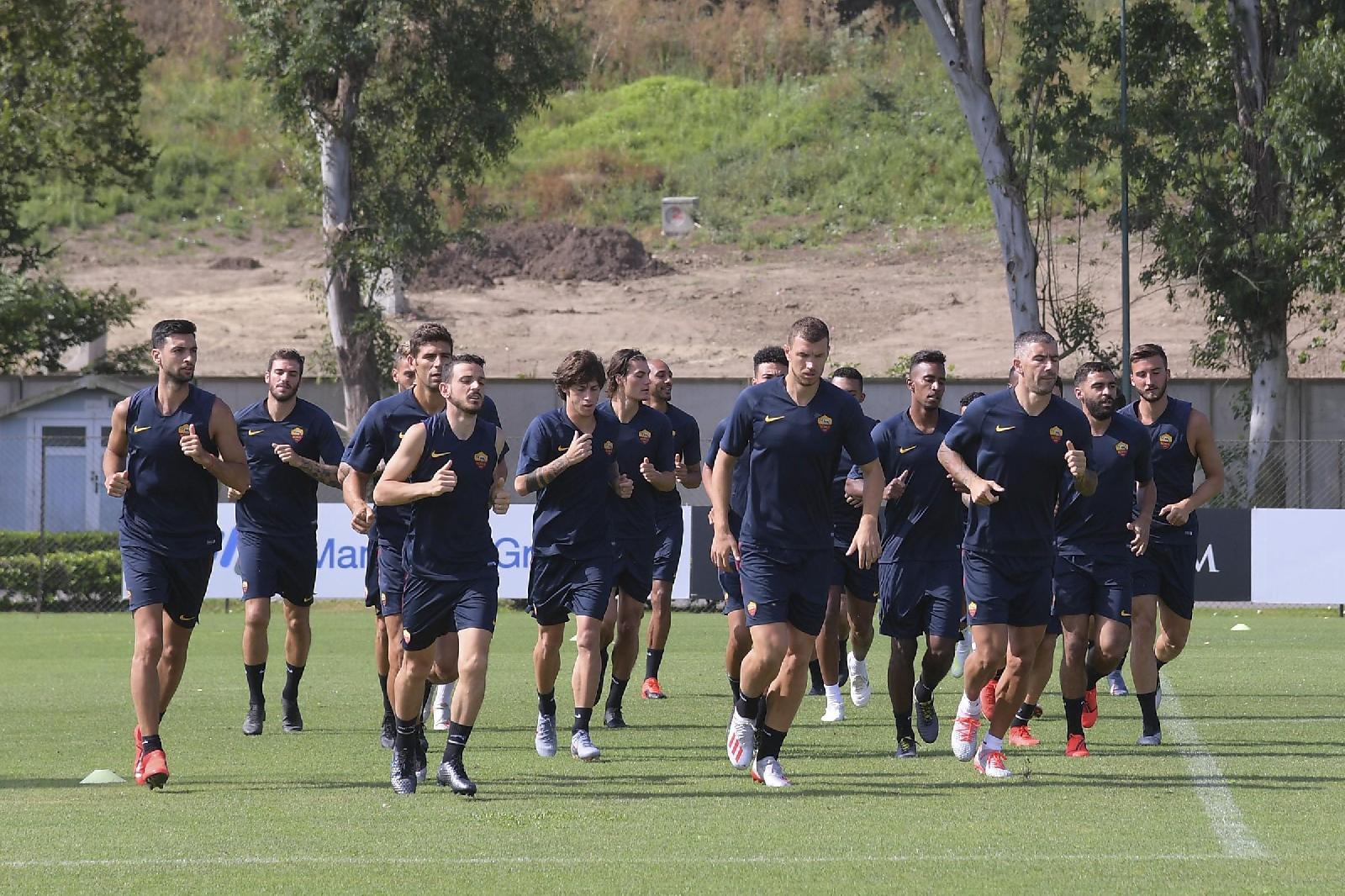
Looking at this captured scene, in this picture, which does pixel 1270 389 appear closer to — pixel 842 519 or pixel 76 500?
pixel 76 500

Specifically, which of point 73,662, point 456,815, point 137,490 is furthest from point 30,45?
point 456,815

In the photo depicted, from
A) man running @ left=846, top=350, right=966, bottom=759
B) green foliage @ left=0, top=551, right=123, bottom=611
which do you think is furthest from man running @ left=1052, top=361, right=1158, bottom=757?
green foliage @ left=0, top=551, right=123, bottom=611

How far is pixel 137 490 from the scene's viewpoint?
A: 9.22m

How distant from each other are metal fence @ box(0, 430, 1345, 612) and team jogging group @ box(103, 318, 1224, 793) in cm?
1461

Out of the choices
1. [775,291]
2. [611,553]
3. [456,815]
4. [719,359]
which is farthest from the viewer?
[775,291]

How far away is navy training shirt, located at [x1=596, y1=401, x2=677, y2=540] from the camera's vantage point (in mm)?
11445

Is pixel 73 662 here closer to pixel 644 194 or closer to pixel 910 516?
pixel 910 516

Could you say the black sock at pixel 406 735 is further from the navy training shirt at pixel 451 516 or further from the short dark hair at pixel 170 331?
the short dark hair at pixel 170 331

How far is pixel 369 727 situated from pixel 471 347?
1338 inches

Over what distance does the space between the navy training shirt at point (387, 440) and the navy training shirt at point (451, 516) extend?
751mm

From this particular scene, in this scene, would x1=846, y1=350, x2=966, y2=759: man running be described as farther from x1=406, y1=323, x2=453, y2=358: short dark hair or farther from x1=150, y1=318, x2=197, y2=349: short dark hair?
x1=150, y1=318, x2=197, y2=349: short dark hair

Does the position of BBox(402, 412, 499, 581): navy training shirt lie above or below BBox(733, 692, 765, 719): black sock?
above

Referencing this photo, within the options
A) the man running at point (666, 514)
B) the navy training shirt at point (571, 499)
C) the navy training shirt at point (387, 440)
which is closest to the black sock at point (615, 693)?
the man running at point (666, 514)

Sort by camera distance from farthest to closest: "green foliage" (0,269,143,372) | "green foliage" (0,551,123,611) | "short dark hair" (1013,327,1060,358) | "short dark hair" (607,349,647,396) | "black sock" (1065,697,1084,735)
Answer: "green foliage" (0,269,143,372) → "green foliage" (0,551,123,611) → "short dark hair" (607,349,647,396) → "black sock" (1065,697,1084,735) → "short dark hair" (1013,327,1060,358)
